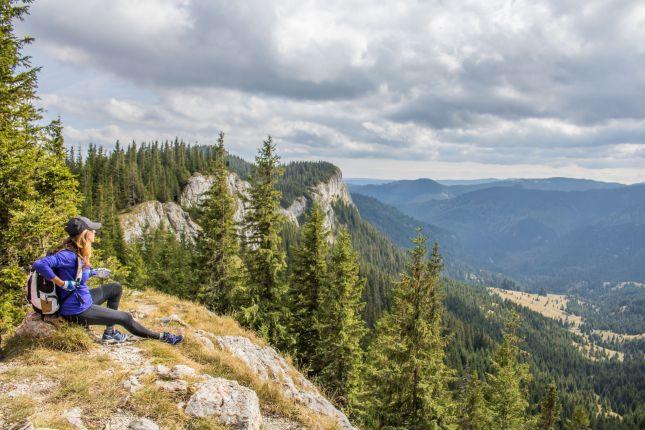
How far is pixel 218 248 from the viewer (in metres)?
22.4

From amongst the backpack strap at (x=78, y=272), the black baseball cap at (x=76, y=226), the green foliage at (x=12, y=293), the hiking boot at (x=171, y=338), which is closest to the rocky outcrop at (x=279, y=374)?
the hiking boot at (x=171, y=338)

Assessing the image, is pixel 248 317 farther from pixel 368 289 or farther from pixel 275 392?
pixel 368 289

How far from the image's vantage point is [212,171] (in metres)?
22.9

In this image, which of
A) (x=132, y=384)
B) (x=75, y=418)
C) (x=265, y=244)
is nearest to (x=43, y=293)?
(x=132, y=384)

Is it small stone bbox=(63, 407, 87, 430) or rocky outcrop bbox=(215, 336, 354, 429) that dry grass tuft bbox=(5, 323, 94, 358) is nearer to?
small stone bbox=(63, 407, 87, 430)

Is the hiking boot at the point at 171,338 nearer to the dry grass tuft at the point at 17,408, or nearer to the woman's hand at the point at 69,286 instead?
the woman's hand at the point at 69,286

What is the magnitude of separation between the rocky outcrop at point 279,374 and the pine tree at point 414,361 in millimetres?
6649

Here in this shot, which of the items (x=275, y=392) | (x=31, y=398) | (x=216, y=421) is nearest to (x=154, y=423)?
(x=216, y=421)

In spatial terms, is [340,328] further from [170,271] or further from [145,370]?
[170,271]

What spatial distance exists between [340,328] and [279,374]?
9889mm

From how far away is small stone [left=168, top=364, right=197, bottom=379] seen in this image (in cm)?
697

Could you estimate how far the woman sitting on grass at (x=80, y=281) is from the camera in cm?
698

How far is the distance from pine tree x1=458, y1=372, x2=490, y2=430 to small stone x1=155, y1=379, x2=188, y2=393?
92.8 ft

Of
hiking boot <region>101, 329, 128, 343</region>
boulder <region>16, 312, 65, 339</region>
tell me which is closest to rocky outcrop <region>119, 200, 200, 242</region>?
hiking boot <region>101, 329, 128, 343</region>
